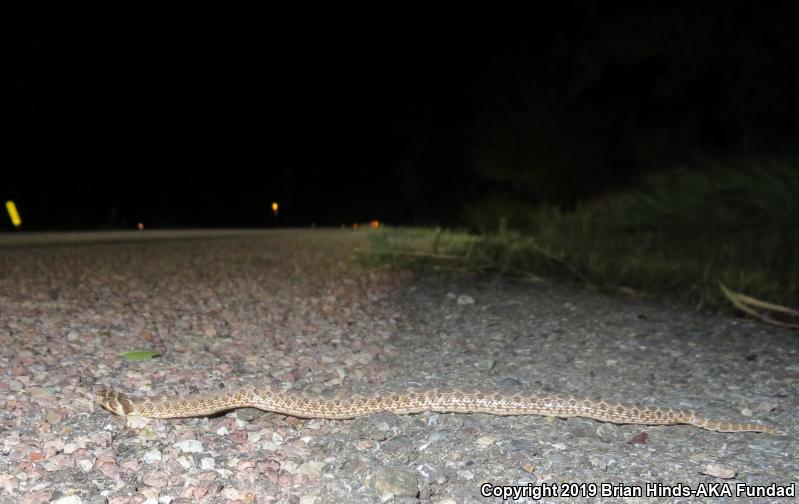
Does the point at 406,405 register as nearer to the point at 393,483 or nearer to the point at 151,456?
the point at 393,483

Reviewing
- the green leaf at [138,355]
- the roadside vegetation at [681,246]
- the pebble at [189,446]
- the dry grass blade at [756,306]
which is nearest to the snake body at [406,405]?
the pebble at [189,446]

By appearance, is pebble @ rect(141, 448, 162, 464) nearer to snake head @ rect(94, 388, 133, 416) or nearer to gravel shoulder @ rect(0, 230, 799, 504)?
gravel shoulder @ rect(0, 230, 799, 504)

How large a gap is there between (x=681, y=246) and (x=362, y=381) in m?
8.58

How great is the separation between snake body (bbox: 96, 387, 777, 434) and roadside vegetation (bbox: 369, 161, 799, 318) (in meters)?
4.25

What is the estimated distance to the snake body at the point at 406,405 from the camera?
13.0 feet

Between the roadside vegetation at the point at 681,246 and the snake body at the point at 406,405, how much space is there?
13.9 ft

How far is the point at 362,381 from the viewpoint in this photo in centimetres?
491

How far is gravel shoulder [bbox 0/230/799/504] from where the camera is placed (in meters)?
3.24

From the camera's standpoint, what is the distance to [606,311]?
7305mm

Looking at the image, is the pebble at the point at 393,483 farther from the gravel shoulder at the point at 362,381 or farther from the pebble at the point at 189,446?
the pebble at the point at 189,446

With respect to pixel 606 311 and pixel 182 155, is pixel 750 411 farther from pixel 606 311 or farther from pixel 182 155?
pixel 182 155

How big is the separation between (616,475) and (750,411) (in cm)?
145

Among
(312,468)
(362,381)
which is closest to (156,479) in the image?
(312,468)

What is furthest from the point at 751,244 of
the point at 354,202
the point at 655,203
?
the point at 354,202
